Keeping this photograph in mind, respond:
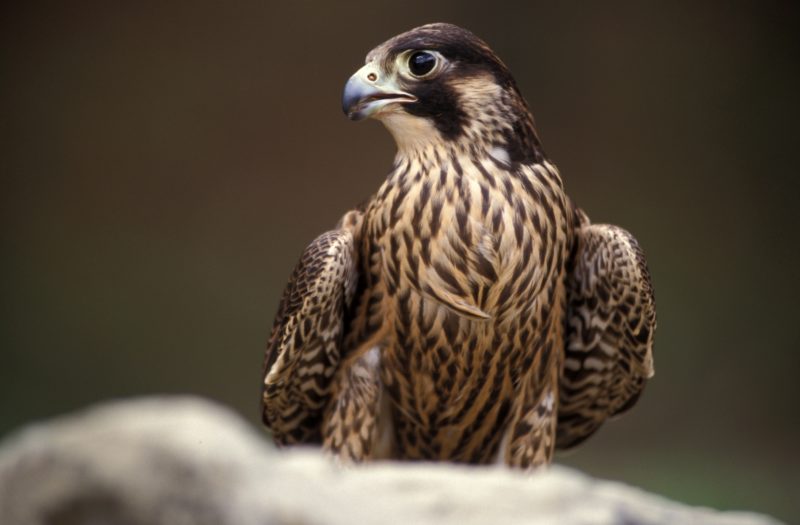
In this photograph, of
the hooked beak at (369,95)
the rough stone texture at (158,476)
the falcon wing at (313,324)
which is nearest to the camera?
the rough stone texture at (158,476)

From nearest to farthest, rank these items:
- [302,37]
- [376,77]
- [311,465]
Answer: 1. [311,465]
2. [376,77]
3. [302,37]

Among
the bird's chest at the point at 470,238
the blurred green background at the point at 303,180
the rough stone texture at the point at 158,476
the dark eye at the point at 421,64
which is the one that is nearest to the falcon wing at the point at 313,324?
the bird's chest at the point at 470,238

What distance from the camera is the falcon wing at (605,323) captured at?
2760mm

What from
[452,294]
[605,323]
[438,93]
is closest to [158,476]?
[452,294]

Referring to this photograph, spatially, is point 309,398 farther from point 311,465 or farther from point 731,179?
point 731,179

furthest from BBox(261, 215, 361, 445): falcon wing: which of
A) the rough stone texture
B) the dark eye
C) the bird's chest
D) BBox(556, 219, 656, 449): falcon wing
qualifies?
the rough stone texture

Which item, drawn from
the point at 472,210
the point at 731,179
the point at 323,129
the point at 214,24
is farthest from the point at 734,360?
the point at 472,210

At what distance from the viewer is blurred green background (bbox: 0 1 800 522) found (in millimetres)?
5461

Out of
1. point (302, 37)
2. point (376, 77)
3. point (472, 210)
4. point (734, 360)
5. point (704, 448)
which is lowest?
point (704, 448)

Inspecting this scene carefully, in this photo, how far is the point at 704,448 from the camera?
562 centimetres

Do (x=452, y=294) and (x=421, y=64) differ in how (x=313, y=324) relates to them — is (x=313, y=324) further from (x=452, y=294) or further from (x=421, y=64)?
(x=421, y=64)

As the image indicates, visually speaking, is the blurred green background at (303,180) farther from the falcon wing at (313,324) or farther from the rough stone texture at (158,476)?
the rough stone texture at (158,476)

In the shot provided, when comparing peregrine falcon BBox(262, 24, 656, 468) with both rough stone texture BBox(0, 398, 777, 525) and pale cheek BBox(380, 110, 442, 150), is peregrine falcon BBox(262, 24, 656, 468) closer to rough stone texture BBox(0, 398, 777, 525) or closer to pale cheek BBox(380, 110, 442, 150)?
pale cheek BBox(380, 110, 442, 150)

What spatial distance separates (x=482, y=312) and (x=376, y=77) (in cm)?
61
